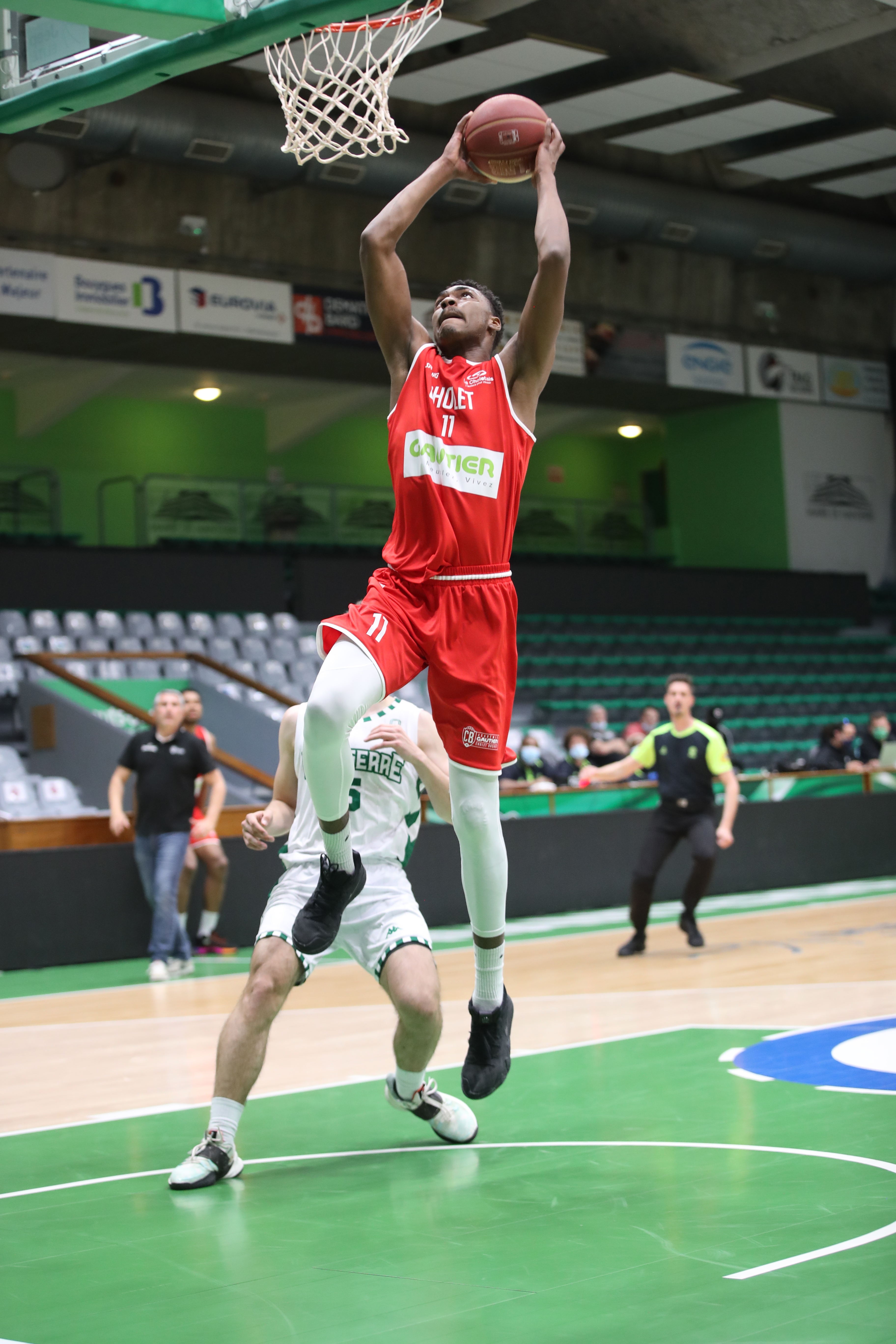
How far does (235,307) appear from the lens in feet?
67.5

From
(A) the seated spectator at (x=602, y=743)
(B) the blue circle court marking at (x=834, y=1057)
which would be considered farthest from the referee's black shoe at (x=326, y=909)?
(A) the seated spectator at (x=602, y=743)

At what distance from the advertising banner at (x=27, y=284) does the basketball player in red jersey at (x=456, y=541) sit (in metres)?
15.1

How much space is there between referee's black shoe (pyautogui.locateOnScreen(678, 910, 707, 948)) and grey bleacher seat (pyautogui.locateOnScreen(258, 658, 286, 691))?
7247mm

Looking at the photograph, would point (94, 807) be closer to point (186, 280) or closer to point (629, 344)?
point (186, 280)

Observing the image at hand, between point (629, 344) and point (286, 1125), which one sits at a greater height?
point (629, 344)

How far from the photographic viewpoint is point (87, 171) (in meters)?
19.7

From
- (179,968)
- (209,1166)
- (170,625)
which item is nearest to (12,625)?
(170,625)

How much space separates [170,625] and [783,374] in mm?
12856

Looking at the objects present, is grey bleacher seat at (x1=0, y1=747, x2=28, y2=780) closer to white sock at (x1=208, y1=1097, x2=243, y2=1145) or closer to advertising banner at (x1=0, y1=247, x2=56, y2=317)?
advertising banner at (x1=0, y1=247, x2=56, y2=317)

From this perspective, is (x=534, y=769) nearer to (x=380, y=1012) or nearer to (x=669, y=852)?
(x=669, y=852)

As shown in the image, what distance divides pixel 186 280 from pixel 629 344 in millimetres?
7638

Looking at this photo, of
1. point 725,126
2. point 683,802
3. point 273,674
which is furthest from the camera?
point 725,126

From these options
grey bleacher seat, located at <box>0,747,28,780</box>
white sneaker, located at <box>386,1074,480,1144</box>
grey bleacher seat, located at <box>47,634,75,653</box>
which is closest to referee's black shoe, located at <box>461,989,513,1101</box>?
white sneaker, located at <box>386,1074,480,1144</box>

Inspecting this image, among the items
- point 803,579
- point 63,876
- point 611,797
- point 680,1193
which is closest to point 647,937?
point 611,797
